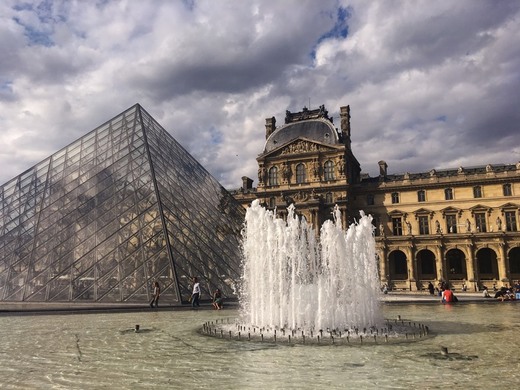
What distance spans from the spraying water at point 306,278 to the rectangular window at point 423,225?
1290 inches

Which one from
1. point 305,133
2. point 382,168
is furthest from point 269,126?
point 382,168

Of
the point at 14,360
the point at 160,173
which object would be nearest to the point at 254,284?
the point at 14,360

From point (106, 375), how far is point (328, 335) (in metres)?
5.26

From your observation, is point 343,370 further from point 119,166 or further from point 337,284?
point 119,166

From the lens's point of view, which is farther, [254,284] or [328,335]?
[254,284]

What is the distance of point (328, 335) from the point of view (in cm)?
988

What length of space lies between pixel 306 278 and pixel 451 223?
35118 mm

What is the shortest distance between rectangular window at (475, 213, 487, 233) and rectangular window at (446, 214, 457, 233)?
6.27 ft

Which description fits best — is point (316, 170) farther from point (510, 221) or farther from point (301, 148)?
point (510, 221)

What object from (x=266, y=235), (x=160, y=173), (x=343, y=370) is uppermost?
(x=160, y=173)

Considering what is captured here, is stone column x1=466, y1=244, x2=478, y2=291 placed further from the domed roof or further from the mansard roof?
the domed roof

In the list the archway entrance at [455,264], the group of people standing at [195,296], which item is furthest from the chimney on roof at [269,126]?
the group of people standing at [195,296]

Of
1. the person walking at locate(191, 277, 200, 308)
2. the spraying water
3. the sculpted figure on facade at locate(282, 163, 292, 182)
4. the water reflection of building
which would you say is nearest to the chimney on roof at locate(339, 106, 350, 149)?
the water reflection of building

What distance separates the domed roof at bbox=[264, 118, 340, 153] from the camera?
47938mm
